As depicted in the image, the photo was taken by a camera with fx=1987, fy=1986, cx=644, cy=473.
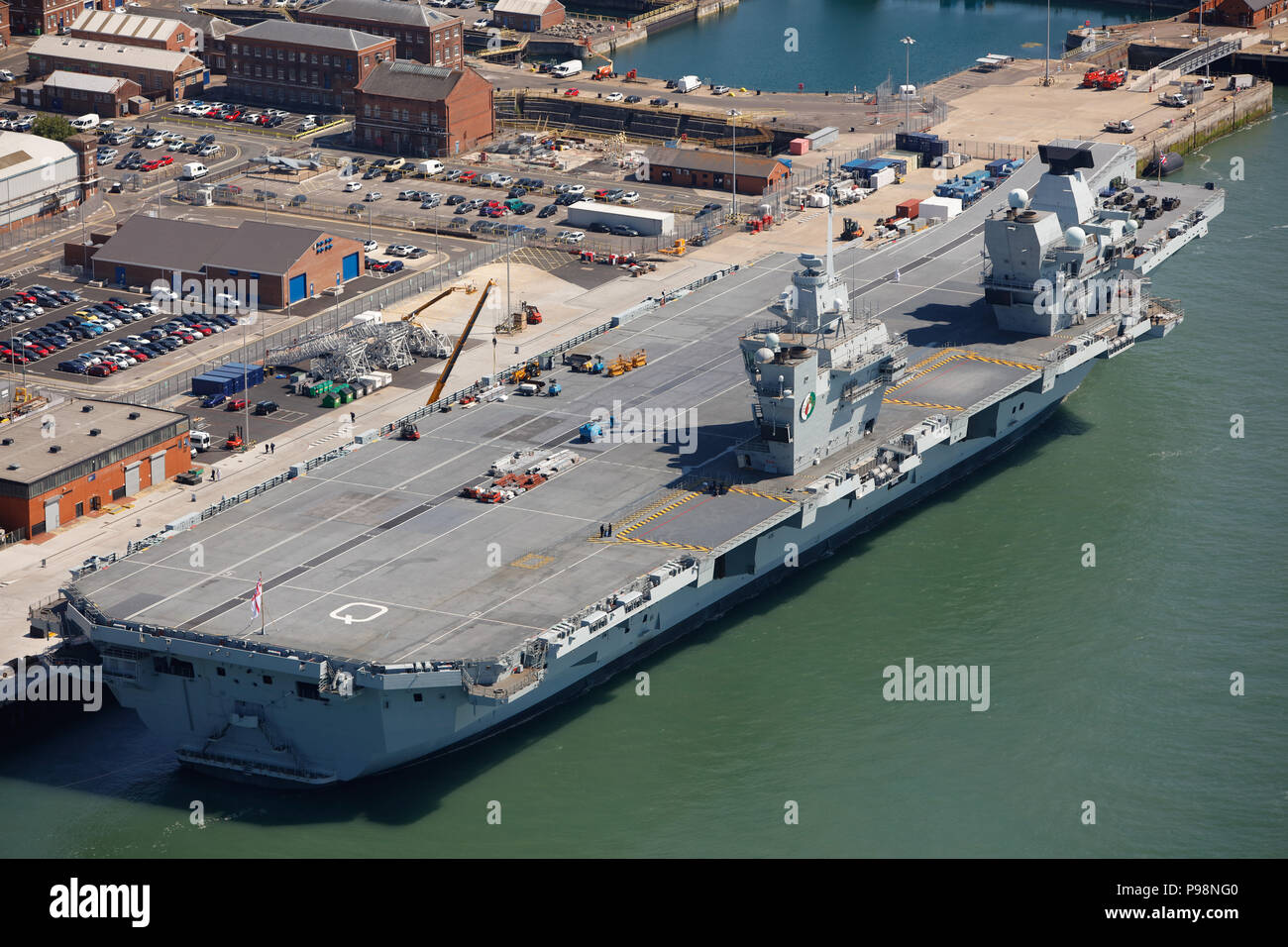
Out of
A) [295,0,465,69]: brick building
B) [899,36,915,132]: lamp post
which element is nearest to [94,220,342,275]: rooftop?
[295,0,465,69]: brick building

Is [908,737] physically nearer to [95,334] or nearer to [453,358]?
[453,358]

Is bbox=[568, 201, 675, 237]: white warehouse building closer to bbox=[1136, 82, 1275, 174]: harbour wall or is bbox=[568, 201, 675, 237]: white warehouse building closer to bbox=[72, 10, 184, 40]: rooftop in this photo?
bbox=[1136, 82, 1275, 174]: harbour wall

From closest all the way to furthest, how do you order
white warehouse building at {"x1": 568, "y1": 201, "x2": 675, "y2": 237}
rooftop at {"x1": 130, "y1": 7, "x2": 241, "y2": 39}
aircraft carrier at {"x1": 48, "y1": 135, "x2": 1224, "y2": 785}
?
1. aircraft carrier at {"x1": 48, "y1": 135, "x2": 1224, "y2": 785}
2. white warehouse building at {"x1": 568, "y1": 201, "x2": 675, "y2": 237}
3. rooftop at {"x1": 130, "y1": 7, "x2": 241, "y2": 39}

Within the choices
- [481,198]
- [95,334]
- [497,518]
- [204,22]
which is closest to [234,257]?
[95,334]

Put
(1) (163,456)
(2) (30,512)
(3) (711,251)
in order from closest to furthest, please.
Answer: (2) (30,512), (1) (163,456), (3) (711,251)

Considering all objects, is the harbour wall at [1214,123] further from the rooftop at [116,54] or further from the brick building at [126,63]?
the rooftop at [116,54]

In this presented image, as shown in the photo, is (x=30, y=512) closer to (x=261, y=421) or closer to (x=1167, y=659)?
(x=261, y=421)

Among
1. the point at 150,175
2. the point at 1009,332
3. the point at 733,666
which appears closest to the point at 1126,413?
the point at 1009,332
